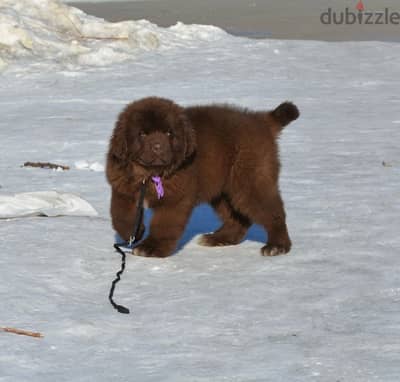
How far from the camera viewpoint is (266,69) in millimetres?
15336

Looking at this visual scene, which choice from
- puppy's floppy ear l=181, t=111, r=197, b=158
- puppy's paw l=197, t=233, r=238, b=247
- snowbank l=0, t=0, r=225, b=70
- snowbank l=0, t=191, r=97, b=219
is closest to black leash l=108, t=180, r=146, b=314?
puppy's floppy ear l=181, t=111, r=197, b=158

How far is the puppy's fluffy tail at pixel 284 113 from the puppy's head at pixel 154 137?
2.58ft

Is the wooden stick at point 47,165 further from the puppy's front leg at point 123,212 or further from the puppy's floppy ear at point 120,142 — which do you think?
the puppy's floppy ear at point 120,142

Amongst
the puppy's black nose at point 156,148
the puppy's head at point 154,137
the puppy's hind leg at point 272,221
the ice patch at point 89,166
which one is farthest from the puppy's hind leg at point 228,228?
the ice patch at point 89,166

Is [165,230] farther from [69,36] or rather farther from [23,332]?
[69,36]

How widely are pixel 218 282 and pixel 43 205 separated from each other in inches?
80.9

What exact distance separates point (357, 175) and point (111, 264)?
11.4ft

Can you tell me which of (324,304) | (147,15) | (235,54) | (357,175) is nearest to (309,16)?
(147,15)

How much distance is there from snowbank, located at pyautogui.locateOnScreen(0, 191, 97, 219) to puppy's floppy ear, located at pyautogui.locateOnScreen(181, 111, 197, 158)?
147cm

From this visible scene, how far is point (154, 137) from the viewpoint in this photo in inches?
216

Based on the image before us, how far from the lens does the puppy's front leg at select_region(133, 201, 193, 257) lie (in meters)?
5.66

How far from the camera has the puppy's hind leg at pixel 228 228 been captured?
6.32 meters

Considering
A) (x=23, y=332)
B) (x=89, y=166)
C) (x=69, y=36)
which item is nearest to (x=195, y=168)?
(x=23, y=332)

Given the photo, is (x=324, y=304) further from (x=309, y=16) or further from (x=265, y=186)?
(x=309, y=16)
